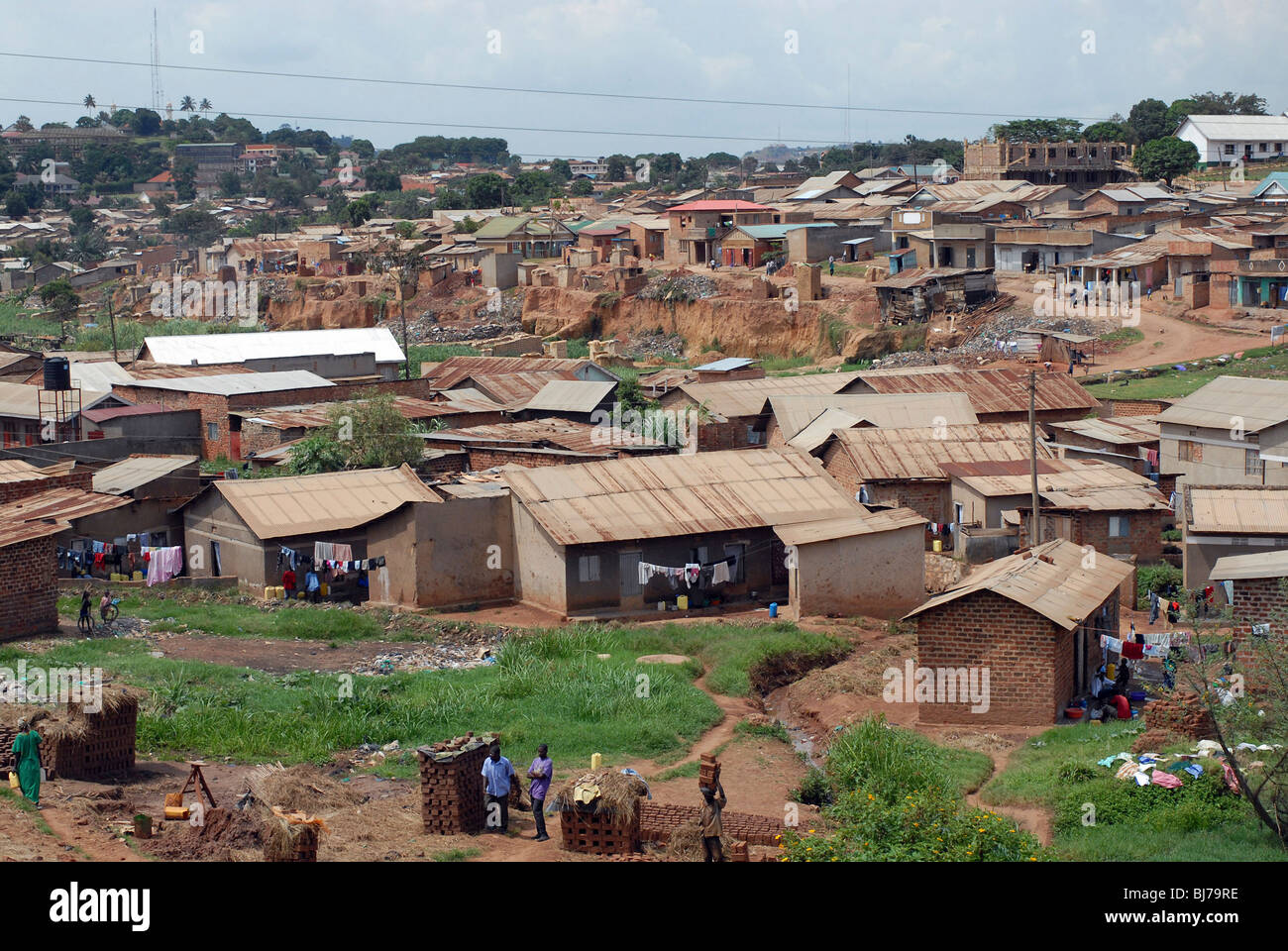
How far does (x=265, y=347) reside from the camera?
158 ft

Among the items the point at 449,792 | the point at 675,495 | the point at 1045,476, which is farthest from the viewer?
the point at 1045,476

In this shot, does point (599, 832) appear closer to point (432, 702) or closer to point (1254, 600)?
point (432, 702)

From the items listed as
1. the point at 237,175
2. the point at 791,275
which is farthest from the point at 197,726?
the point at 237,175

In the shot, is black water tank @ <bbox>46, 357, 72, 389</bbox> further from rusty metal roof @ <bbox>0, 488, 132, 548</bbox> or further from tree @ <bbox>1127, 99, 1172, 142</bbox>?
tree @ <bbox>1127, 99, 1172, 142</bbox>

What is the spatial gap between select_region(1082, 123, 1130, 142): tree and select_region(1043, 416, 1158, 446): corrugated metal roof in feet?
218

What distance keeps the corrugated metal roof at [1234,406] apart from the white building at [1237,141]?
62.2 m

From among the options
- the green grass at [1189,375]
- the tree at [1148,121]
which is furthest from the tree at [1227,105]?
the green grass at [1189,375]

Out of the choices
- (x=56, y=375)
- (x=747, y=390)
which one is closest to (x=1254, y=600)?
(x=747, y=390)

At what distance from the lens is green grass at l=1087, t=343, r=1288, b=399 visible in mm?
40906

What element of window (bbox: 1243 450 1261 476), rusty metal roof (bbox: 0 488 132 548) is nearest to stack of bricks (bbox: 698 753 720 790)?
rusty metal roof (bbox: 0 488 132 548)

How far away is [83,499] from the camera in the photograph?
25562 millimetres

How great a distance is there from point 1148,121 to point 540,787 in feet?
329

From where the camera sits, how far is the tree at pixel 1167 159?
263ft
